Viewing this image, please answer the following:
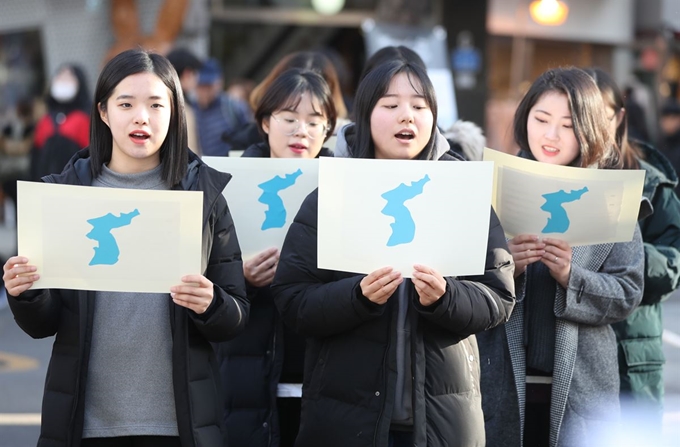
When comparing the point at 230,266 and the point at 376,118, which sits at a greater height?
the point at 376,118

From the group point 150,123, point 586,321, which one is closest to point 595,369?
point 586,321

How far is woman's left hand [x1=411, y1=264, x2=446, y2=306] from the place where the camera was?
2.93 meters

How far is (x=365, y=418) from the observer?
3.04 meters

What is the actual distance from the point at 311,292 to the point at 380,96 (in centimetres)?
68

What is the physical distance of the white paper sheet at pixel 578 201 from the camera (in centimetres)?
356

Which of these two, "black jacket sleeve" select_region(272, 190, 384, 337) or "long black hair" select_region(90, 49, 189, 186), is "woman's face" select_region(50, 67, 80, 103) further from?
"black jacket sleeve" select_region(272, 190, 384, 337)

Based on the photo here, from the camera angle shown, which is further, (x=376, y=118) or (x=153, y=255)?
(x=376, y=118)

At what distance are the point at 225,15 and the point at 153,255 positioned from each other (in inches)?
500

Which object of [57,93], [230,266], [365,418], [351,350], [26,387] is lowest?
[26,387]

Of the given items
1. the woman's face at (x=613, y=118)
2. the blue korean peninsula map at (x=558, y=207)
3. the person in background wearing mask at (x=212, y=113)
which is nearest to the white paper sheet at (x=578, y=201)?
the blue korean peninsula map at (x=558, y=207)

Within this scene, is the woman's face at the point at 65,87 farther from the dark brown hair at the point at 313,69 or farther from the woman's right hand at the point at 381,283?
the woman's right hand at the point at 381,283

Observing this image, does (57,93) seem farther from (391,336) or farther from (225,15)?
(225,15)

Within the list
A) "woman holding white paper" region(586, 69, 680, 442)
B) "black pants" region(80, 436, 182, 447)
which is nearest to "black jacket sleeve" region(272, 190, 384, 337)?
"black pants" region(80, 436, 182, 447)

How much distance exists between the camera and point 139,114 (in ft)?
10.0
